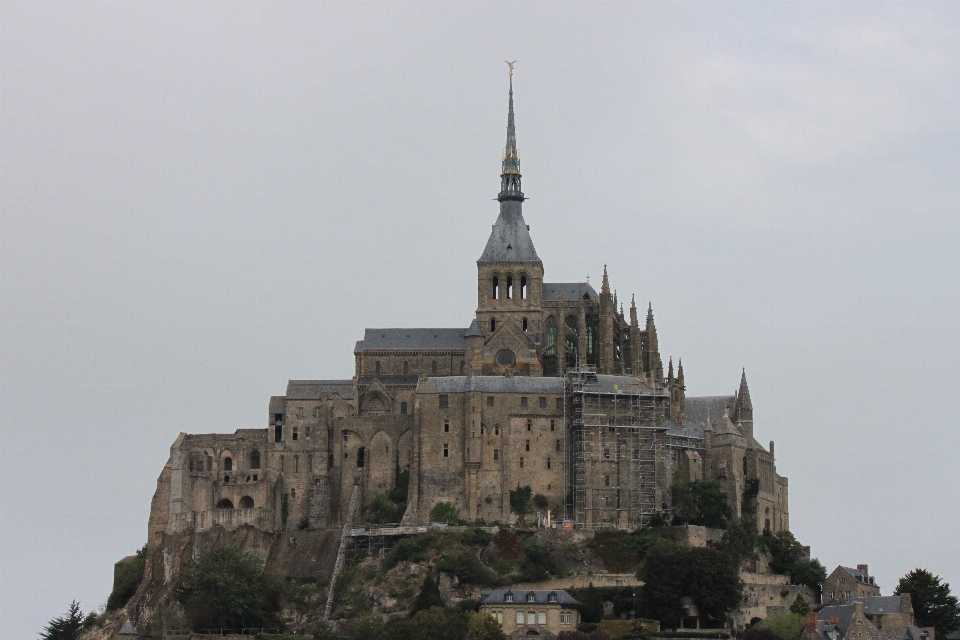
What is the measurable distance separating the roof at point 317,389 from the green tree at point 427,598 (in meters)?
19.3

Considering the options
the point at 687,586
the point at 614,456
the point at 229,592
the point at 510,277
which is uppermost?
the point at 510,277

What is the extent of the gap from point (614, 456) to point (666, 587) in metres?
13.4

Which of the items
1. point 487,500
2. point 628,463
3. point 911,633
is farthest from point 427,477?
point 911,633

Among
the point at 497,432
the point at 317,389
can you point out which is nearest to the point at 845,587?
the point at 497,432

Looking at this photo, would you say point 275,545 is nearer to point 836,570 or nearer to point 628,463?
point 628,463

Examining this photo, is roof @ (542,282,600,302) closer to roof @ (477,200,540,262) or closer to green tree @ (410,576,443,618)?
roof @ (477,200,540,262)

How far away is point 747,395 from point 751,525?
14.1 meters

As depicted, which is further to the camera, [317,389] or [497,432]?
[317,389]

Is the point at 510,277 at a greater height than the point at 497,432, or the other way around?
the point at 510,277

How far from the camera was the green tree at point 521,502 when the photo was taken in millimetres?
123125

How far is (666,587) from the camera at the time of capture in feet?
366

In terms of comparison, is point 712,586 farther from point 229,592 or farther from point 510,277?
point 510,277

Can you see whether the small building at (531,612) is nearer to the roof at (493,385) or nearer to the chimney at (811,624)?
the chimney at (811,624)

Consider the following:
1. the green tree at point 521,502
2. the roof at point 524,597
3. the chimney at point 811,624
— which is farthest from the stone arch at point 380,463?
the chimney at point 811,624
